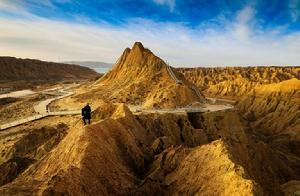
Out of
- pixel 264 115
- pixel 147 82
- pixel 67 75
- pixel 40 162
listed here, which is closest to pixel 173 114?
pixel 147 82

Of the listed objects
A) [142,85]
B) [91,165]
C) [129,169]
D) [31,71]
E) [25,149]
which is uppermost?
[91,165]

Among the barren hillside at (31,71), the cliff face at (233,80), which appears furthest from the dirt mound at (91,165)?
the barren hillside at (31,71)

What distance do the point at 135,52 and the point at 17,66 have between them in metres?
96.6

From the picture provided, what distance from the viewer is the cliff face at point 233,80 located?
106162mm

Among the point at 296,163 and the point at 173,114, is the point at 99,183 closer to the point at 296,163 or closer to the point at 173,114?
the point at 173,114

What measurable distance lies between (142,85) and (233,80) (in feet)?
214

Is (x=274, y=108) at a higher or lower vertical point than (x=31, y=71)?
higher

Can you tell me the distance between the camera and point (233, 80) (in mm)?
114250

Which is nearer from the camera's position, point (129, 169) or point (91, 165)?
point (91, 165)

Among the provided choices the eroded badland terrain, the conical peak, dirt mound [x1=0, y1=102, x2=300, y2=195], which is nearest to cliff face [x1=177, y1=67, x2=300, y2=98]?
the eroded badland terrain

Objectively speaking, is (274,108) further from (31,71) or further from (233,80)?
(31,71)

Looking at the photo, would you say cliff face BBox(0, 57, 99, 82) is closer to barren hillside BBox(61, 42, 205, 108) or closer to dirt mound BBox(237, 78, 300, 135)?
barren hillside BBox(61, 42, 205, 108)

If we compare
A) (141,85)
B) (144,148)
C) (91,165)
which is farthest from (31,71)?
(91,165)

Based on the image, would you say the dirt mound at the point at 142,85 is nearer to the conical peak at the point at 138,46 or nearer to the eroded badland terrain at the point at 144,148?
the conical peak at the point at 138,46
